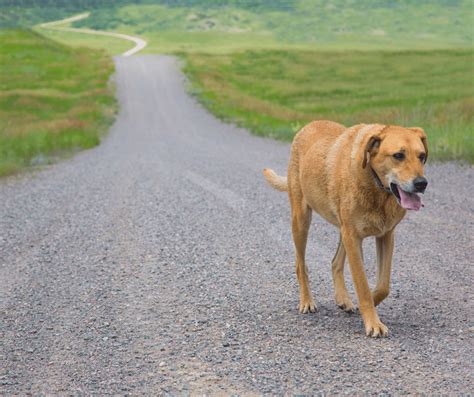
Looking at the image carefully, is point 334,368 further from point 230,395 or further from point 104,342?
point 104,342

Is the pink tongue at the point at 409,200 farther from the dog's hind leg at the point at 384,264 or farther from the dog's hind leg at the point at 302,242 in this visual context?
the dog's hind leg at the point at 302,242

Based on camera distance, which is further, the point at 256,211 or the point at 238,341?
the point at 256,211

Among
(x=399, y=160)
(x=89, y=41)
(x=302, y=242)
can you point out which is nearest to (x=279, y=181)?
(x=302, y=242)

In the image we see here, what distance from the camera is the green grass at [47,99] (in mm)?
23125

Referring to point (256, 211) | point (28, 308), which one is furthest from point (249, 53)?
point (28, 308)

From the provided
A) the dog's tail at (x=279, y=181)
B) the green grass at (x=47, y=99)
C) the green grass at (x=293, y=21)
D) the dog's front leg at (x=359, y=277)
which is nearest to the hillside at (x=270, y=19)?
the green grass at (x=293, y=21)

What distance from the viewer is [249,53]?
72625 millimetres

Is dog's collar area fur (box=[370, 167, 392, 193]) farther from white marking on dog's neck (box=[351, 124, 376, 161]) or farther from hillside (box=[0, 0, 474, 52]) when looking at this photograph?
hillside (box=[0, 0, 474, 52])

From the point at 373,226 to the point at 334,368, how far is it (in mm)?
1174

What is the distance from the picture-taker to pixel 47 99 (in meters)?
40.5

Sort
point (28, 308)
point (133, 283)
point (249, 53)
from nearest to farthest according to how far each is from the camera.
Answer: point (28, 308), point (133, 283), point (249, 53)

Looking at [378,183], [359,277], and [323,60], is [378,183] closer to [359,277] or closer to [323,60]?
[359,277]

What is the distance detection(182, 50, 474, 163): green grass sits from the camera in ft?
75.2

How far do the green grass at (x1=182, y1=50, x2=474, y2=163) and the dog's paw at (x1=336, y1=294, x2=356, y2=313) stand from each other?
10.1m
